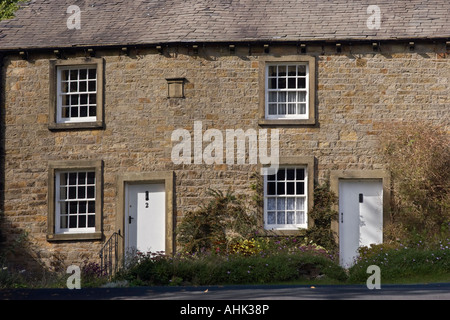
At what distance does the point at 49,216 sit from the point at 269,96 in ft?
19.8

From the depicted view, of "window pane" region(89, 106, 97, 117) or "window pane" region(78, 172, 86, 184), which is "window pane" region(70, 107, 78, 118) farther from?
"window pane" region(78, 172, 86, 184)

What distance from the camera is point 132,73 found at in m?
20.8

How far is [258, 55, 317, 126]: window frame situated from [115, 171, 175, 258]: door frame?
8.56 ft

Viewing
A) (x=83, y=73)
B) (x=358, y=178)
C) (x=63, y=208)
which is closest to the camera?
(x=358, y=178)

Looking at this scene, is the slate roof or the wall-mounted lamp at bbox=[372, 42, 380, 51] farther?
the slate roof

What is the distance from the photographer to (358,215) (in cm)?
2016

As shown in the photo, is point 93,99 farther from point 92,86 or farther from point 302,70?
point 302,70

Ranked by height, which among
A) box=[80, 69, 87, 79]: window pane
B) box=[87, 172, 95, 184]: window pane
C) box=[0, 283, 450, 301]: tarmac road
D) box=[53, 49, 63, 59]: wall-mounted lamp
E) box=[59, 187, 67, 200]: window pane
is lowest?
box=[0, 283, 450, 301]: tarmac road

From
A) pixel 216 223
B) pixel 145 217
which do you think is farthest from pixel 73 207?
pixel 216 223

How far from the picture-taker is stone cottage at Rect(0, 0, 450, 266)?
20.2 meters

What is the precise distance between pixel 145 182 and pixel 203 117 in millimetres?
2091

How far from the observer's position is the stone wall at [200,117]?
66.4 feet

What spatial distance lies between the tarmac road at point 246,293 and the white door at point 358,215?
16.3ft

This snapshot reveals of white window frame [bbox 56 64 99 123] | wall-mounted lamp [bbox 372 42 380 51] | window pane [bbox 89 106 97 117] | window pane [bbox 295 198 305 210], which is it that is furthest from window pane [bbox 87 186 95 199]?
wall-mounted lamp [bbox 372 42 380 51]
